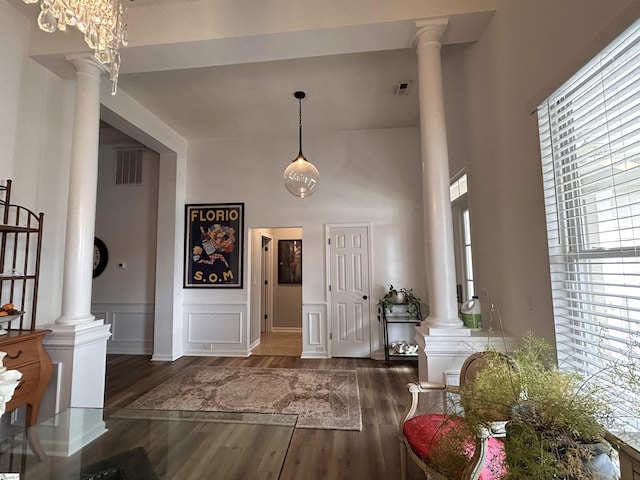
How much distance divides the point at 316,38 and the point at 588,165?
2074 mm

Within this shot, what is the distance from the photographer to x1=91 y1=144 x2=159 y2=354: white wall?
A: 16.3ft

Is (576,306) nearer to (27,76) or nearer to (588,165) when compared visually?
(588,165)

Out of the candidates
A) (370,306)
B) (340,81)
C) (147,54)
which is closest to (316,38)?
(340,81)

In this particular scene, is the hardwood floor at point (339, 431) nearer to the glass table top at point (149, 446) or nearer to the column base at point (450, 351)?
the column base at point (450, 351)

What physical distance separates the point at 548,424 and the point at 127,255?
569 centimetres

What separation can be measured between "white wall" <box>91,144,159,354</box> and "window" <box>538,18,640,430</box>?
5228 millimetres

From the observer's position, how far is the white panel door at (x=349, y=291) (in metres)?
4.65

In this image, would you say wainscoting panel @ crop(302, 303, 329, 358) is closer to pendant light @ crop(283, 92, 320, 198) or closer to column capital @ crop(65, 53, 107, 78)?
pendant light @ crop(283, 92, 320, 198)

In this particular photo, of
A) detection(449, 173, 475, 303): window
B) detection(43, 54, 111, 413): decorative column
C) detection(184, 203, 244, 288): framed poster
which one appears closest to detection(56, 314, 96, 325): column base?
detection(43, 54, 111, 413): decorative column

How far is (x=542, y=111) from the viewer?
1.74 m

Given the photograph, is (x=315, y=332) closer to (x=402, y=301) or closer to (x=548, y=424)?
(x=402, y=301)

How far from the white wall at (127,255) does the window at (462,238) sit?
14.9 feet

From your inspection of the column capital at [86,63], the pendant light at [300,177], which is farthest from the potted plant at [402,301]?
the column capital at [86,63]

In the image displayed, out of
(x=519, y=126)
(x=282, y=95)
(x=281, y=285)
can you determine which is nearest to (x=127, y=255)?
(x=281, y=285)
